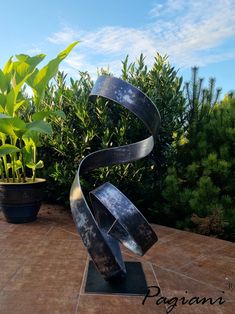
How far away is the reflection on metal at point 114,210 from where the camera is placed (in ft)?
7.36

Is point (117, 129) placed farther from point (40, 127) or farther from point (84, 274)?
point (84, 274)

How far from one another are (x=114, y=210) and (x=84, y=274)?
0.65 metres

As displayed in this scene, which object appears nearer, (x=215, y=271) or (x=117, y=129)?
(x=215, y=271)

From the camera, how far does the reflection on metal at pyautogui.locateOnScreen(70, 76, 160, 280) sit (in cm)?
224

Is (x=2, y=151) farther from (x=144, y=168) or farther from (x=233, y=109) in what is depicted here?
(x=233, y=109)

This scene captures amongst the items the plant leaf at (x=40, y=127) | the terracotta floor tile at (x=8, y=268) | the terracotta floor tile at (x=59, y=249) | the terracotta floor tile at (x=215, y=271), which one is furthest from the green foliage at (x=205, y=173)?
the terracotta floor tile at (x=8, y=268)

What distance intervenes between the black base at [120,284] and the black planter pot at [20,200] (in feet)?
5.56

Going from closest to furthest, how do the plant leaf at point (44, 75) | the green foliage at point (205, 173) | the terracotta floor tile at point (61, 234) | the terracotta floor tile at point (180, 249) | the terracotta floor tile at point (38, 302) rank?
the terracotta floor tile at point (38, 302)
the terracotta floor tile at point (180, 249)
the terracotta floor tile at point (61, 234)
the green foliage at point (205, 173)
the plant leaf at point (44, 75)

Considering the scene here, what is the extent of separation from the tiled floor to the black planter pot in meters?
0.25

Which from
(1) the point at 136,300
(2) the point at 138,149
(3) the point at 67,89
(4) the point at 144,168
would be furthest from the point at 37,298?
(3) the point at 67,89

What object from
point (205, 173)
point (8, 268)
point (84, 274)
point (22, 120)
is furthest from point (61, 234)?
point (205, 173)

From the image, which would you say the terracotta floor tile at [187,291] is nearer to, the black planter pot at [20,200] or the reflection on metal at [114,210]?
the reflection on metal at [114,210]

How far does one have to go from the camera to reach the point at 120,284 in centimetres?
242

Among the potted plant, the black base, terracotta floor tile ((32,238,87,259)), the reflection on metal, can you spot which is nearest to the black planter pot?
the potted plant
